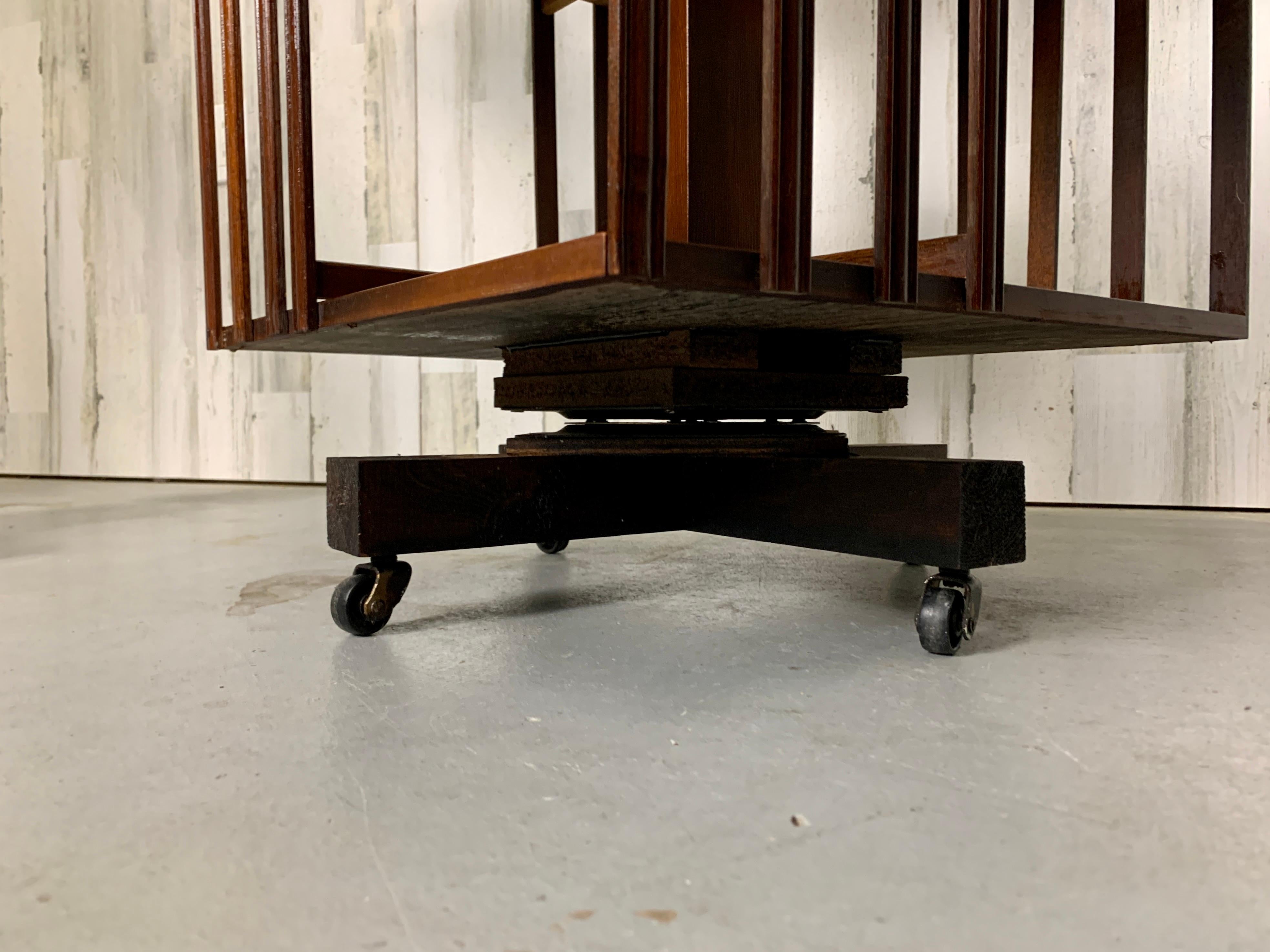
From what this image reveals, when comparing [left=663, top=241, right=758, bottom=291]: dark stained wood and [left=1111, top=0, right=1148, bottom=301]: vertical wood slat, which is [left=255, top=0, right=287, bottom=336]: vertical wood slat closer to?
[left=663, top=241, right=758, bottom=291]: dark stained wood

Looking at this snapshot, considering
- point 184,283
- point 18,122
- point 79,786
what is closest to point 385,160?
point 184,283

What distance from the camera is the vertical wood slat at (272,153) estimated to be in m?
1.03

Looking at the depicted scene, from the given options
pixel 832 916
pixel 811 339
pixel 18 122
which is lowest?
pixel 832 916

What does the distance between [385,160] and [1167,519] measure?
2298 millimetres

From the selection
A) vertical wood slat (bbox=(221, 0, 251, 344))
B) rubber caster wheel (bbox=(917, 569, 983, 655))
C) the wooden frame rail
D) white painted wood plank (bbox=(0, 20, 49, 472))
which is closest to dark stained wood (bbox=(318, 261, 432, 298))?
the wooden frame rail

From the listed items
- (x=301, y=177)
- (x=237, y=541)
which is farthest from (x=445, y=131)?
(x=301, y=177)

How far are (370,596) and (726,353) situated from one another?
492 mm

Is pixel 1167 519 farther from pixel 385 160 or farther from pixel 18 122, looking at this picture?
pixel 18 122

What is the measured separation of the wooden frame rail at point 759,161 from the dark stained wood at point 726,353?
12cm

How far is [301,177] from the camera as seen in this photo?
1027 millimetres

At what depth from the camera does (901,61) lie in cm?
80

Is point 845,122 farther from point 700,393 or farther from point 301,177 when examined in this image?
point 301,177

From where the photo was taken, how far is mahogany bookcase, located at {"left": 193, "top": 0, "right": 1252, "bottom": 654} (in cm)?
72

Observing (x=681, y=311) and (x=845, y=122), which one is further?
(x=845, y=122)
